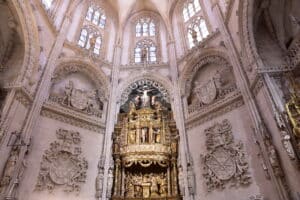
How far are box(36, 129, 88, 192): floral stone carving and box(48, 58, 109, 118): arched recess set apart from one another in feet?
6.57

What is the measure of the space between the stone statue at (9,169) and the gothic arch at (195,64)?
976 cm

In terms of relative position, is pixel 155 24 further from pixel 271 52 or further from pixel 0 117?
pixel 0 117

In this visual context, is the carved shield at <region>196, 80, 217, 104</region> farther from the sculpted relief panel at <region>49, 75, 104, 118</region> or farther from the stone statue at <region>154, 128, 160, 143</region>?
the sculpted relief panel at <region>49, 75, 104, 118</region>

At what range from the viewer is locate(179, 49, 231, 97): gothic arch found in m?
14.7

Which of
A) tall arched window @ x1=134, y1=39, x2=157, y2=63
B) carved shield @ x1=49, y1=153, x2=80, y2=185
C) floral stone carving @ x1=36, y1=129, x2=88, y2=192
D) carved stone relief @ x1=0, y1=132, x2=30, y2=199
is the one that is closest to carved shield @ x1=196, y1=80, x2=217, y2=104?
tall arched window @ x1=134, y1=39, x2=157, y2=63

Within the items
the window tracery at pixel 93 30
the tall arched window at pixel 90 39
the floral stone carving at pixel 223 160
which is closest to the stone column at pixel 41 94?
the tall arched window at pixel 90 39

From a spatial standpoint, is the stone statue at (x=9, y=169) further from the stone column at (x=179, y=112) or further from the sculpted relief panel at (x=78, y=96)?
the stone column at (x=179, y=112)

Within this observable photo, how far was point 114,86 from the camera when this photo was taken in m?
16.1

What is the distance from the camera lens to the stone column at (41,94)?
10.4 m

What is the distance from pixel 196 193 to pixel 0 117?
31.7 ft

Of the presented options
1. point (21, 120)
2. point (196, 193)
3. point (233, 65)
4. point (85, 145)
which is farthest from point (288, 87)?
point (21, 120)

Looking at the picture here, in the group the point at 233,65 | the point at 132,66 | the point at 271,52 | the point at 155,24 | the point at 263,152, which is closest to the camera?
the point at 263,152

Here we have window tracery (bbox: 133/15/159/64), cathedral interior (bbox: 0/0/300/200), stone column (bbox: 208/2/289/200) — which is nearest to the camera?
stone column (bbox: 208/2/289/200)

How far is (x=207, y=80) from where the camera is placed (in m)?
14.9
